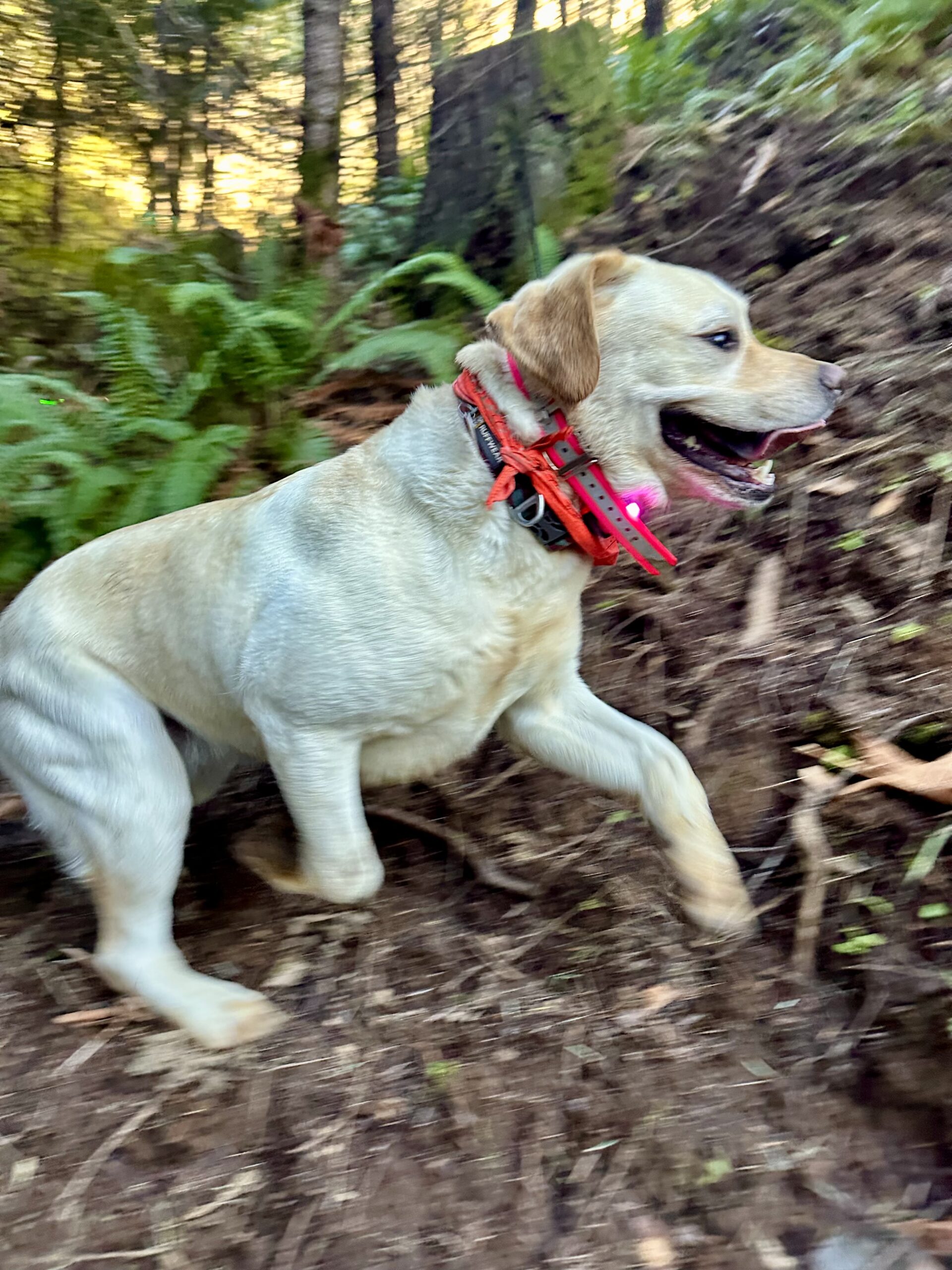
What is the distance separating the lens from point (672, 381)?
286 centimetres

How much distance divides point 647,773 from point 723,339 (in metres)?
1.43

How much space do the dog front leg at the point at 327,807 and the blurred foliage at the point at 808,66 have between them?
496 cm

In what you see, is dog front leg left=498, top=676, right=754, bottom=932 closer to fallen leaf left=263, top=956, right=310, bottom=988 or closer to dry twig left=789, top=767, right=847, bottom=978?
dry twig left=789, top=767, right=847, bottom=978

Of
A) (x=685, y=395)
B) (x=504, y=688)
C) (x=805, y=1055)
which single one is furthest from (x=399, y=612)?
(x=805, y=1055)

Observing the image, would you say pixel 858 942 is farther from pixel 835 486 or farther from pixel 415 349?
pixel 415 349

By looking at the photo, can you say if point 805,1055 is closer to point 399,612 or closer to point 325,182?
point 399,612

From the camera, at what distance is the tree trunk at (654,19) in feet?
28.1

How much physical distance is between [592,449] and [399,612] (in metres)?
0.76

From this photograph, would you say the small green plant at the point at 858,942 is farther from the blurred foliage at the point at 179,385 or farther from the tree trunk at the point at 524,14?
the tree trunk at the point at 524,14

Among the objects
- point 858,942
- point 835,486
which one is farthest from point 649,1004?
point 835,486

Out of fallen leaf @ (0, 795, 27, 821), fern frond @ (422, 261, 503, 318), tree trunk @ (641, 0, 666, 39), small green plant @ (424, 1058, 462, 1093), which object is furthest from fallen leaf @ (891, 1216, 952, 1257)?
tree trunk @ (641, 0, 666, 39)

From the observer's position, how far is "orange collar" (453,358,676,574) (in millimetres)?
2773

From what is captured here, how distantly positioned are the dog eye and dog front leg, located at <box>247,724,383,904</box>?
1.68m

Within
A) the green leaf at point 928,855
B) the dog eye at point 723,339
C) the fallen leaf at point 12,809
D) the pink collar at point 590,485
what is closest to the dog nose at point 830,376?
the dog eye at point 723,339
